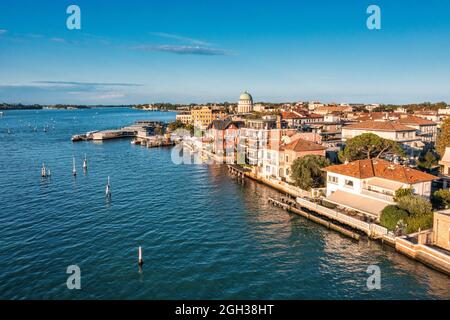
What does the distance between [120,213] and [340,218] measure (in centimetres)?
2594

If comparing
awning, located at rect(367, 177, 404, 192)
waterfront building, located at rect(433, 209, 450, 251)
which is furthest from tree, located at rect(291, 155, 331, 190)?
waterfront building, located at rect(433, 209, 450, 251)

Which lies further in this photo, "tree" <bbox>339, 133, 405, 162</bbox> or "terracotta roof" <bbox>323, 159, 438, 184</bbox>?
"tree" <bbox>339, 133, 405, 162</bbox>

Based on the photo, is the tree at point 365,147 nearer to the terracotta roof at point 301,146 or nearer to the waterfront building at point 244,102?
the terracotta roof at point 301,146

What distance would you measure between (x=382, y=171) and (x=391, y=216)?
32.3 ft

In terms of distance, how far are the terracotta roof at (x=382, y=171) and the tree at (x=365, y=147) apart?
1010cm

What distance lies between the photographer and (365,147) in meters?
57.9

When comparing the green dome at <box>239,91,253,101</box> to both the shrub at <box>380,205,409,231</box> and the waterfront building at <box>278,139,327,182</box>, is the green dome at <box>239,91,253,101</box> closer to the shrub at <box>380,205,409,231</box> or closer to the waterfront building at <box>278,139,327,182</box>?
the waterfront building at <box>278,139,327,182</box>

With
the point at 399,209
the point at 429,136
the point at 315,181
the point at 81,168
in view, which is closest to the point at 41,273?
the point at 399,209

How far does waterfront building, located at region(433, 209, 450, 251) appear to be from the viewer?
30.1m

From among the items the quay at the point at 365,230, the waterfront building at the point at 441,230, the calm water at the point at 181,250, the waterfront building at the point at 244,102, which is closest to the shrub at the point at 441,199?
the quay at the point at 365,230

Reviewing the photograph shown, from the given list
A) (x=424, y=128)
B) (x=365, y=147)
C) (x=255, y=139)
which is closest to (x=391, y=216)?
(x=365, y=147)

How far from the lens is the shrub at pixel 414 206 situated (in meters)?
34.2
